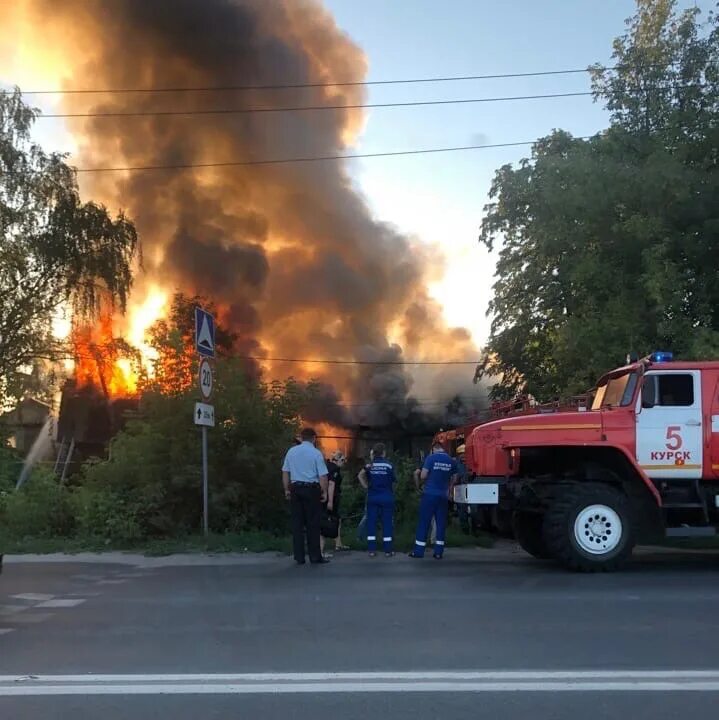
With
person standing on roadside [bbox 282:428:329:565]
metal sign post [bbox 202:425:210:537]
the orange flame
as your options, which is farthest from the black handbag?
the orange flame

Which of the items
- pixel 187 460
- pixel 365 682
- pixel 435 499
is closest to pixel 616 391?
pixel 435 499

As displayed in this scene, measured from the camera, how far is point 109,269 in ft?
93.9

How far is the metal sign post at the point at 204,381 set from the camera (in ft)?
36.3

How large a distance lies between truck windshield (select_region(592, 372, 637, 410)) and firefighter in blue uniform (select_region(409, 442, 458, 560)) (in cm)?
210

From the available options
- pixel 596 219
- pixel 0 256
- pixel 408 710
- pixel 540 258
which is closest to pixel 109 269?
pixel 0 256

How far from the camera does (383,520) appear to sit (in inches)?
→ 431

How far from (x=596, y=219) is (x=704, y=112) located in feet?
9.82

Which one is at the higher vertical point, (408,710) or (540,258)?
(540,258)

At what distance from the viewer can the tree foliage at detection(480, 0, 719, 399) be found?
14188mm

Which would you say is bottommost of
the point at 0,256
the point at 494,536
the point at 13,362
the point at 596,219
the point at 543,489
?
the point at 494,536

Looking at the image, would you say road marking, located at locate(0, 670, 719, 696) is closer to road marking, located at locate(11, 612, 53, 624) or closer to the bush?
road marking, located at locate(11, 612, 53, 624)

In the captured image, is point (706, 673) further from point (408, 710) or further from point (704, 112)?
point (704, 112)

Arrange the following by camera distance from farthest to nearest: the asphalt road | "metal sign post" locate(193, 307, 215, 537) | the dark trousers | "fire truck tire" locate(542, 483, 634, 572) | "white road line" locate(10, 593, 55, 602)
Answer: "metal sign post" locate(193, 307, 215, 537) → the dark trousers → "fire truck tire" locate(542, 483, 634, 572) → "white road line" locate(10, 593, 55, 602) → the asphalt road

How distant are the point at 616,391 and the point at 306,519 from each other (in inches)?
163
